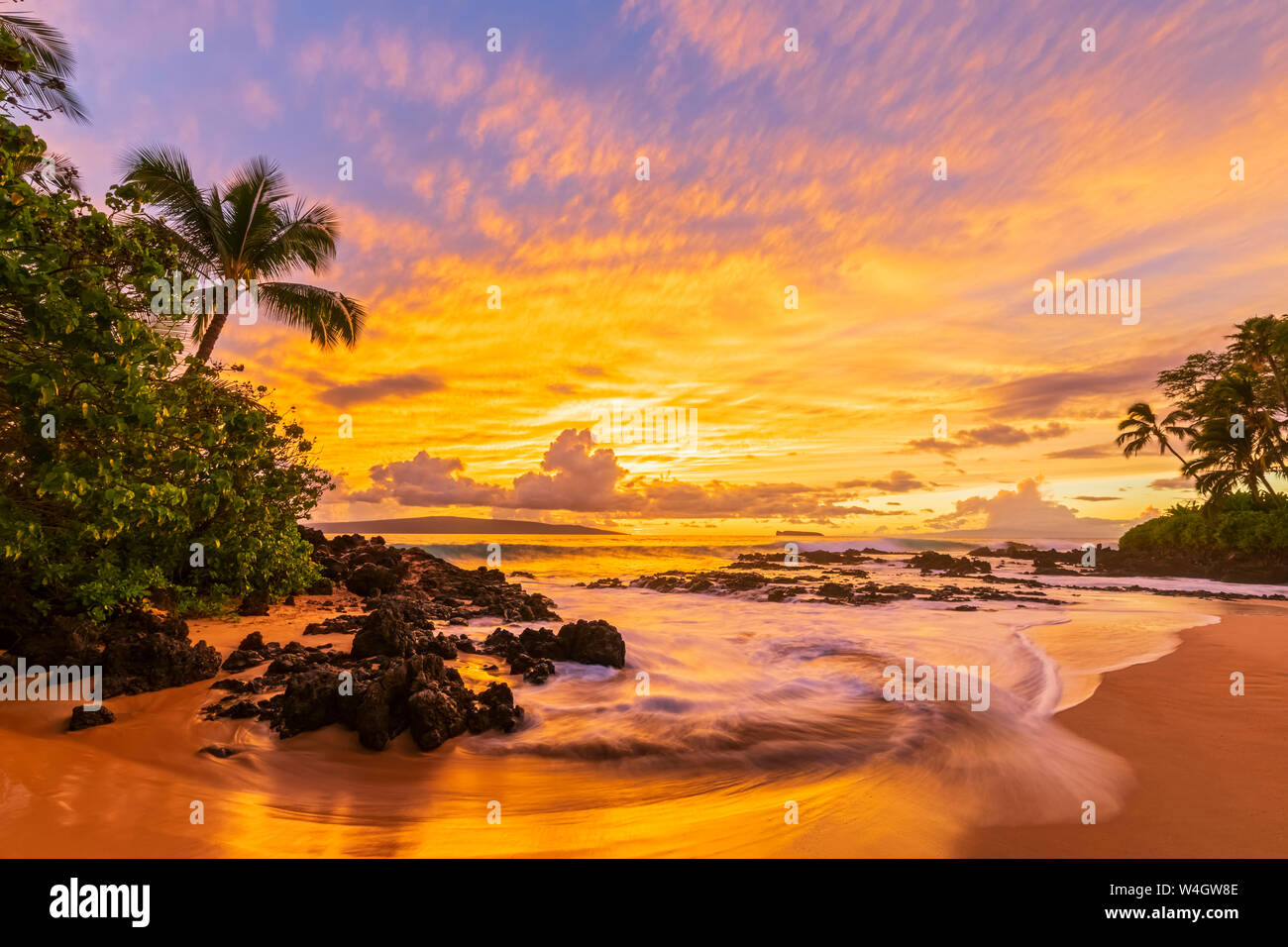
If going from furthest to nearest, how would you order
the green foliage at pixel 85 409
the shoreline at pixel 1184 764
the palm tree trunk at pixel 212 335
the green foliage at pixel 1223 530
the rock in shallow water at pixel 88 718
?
the green foliage at pixel 1223 530 < the palm tree trunk at pixel 212 335 < the rock in shallow water at pixel 88 718 < the green foliage at pixel 85 409 < the shoreline at pixel 1184 764

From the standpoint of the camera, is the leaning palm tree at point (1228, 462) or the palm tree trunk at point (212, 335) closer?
the palm tree trunk at point (212, 335)

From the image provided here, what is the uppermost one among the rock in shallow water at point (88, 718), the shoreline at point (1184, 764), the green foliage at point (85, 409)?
the green foliage at point (85, 409)

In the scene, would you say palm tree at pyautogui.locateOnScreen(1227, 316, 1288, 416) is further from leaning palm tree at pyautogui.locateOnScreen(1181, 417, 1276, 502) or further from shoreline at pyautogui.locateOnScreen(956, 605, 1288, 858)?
shoreline at pyautogui.locateOnScreen(956, 605, 1288, 858)

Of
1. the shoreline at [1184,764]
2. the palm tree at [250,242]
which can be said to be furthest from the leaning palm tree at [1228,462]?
the palm tree at [250,242]

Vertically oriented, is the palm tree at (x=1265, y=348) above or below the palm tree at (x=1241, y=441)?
above

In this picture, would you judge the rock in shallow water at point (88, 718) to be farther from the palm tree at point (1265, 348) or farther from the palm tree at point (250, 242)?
the palm tree at point (1265, 348)

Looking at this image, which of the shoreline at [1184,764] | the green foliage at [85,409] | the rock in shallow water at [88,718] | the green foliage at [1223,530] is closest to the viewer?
the shoreline at [1184,764]

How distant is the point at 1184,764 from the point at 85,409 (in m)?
A: 11.3

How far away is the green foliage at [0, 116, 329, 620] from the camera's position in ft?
17.5

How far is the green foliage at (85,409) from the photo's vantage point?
17.5 feet

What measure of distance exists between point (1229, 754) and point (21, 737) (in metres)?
11.6

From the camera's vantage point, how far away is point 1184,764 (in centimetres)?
538

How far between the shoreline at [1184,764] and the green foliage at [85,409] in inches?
343
